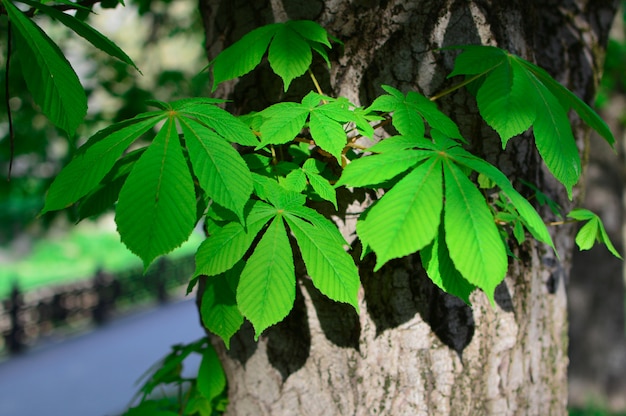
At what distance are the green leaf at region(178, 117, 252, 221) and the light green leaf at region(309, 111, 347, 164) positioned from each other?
157 mm

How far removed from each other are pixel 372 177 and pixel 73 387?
6.26 m

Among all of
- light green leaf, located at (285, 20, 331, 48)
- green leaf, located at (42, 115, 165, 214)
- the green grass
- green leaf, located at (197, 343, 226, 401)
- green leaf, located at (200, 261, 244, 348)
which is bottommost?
green leaf, located at (197, 343, 226, 401)

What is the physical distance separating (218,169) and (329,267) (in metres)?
0.26

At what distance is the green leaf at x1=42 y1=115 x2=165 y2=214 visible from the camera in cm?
80

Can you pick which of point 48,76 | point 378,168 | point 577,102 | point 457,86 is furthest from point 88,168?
point 577,102

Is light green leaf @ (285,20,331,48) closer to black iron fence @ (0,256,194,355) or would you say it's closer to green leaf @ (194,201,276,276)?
green leaf @ (194,201,276,276)

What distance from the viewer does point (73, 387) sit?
5.82 meters

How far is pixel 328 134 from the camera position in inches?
34.7

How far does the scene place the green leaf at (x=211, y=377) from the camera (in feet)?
4.42

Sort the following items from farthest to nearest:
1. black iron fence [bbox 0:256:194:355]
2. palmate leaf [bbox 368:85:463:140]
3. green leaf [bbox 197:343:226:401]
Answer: black iron fence [bbox 0:256:194:355]
green leaf [bbox 197:343:226:401]
palmate leaf [bbox 368:85:463:140]

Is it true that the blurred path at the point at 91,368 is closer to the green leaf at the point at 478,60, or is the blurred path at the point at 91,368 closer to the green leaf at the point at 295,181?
the green leaf at the point at 295,181

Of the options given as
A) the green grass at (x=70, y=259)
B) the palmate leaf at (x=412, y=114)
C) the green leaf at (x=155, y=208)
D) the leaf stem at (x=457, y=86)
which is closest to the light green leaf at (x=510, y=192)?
the palmate leaf at (x=412, y=114)

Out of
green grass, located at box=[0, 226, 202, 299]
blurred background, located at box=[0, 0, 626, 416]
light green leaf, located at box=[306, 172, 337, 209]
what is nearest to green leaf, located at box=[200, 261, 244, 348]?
light green leaf, located at box=[306, 172, 337, 209]

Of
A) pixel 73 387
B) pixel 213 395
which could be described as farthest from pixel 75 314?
pixel 213 395
